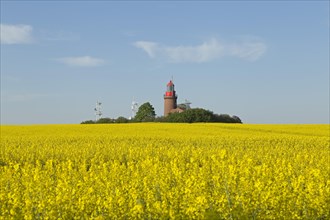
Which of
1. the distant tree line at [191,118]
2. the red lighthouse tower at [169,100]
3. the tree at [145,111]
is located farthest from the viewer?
the tree at [145,111]

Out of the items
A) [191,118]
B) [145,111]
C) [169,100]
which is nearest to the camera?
[191,118]

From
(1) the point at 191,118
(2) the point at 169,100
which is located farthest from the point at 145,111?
(1) the point at 191,118

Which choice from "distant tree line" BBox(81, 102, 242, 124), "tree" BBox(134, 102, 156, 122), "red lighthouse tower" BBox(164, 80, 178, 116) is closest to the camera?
"distant tree line" BBox(81, 102, 242, 124)

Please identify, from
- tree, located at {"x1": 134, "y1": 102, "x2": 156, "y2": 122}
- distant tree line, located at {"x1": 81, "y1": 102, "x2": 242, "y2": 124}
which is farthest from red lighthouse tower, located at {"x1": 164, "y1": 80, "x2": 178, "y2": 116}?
distant tree line, located at {"x1": 81, "y1": 102, "x2": 242, "y2": 124}

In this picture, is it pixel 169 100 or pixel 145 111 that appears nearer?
pixel 169 100

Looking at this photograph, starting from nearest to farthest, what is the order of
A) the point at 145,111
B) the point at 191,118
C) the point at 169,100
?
the point at 191,118 < the point at 169,100 < the point at 145,111

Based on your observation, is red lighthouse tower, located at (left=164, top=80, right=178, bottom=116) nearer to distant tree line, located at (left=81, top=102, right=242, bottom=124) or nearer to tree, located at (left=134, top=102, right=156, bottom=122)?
tree, located at (left=134, top=102, right=156, bottom=122)

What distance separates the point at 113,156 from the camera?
19.2 metres

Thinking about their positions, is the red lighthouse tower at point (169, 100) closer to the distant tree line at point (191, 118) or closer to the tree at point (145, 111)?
the tree at point (145, 111)

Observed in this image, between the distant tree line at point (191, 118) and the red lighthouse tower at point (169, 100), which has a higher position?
the red lighthouse tower at point (169, 100)

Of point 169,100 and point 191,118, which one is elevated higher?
point 169,100

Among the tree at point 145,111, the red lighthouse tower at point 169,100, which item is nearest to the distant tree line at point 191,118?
the red lighthouse tower at point 169,100

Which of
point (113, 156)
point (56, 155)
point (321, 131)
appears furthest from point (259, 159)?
point (321, 131)

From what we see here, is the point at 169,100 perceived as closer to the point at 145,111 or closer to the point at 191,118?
the point at 145,111
